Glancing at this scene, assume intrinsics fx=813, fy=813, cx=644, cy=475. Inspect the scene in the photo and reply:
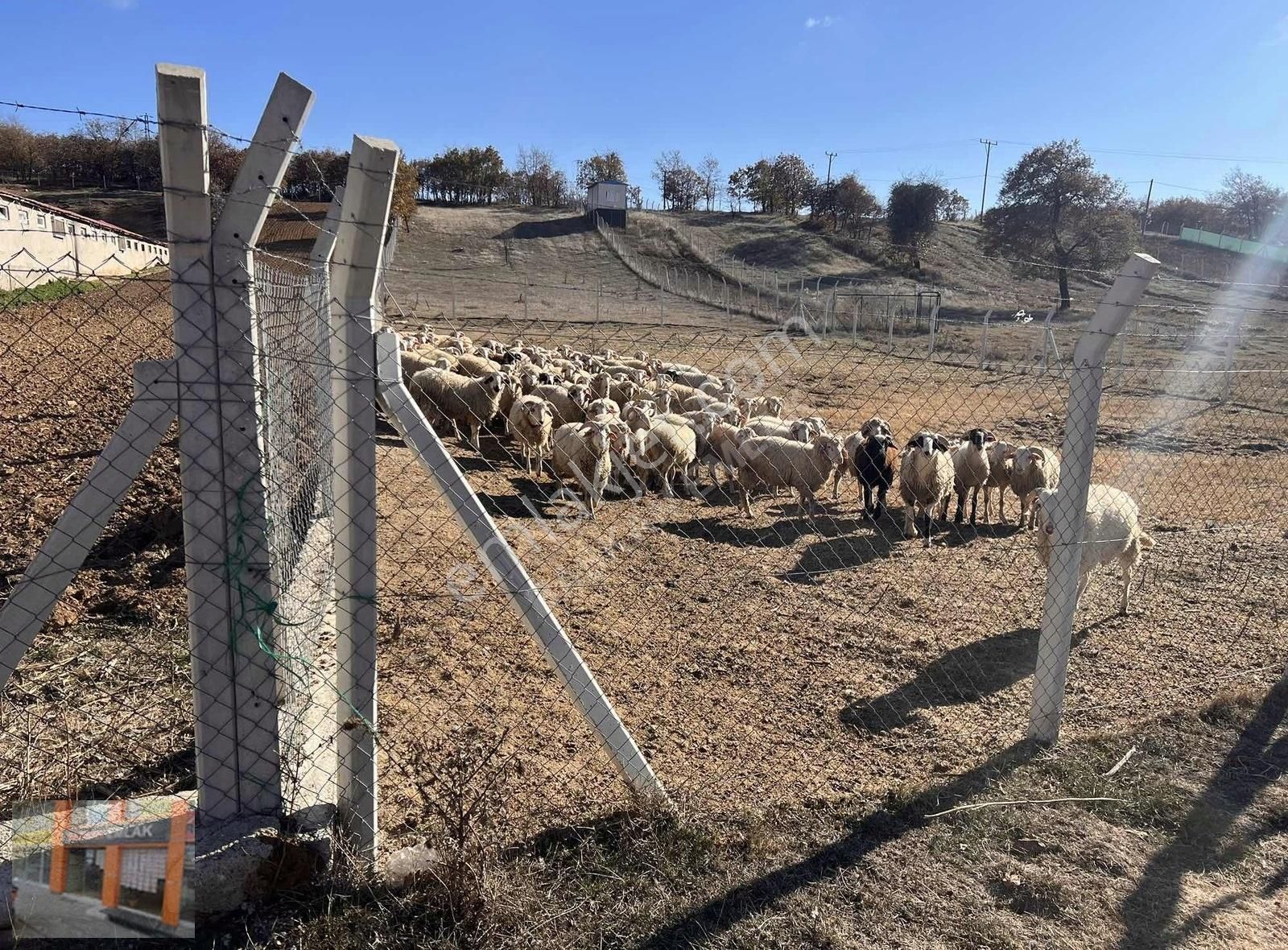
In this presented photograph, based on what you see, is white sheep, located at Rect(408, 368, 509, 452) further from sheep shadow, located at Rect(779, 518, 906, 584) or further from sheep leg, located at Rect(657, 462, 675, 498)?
sheep shadow, located at Rect(779, 518, 906, 584)

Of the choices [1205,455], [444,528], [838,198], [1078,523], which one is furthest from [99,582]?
[838,198]

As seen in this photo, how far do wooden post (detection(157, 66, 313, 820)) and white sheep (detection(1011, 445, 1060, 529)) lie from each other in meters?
9.17

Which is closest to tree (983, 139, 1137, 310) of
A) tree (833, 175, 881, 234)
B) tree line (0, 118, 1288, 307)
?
tree line (0, 118, 1288, 307)

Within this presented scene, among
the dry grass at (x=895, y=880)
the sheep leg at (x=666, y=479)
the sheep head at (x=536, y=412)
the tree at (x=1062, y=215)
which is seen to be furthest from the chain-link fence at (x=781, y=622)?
the tree at (x=1062, y=215)

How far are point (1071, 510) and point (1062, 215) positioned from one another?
152 feet

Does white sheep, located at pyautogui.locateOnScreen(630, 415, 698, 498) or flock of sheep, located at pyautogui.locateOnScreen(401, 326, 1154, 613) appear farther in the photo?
white sheep, located at pyautogui.locateOnScreen(630, 415, 698, 498)

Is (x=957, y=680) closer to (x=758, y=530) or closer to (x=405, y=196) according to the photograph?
(x=758, y=530)

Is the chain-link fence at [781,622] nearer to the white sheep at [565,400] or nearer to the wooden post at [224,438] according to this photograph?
the white sheep at [565,400]


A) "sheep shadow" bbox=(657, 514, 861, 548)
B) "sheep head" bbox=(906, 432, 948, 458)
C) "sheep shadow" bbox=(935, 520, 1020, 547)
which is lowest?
"sheep shadow" bbox=(657, 514, 861, 548)

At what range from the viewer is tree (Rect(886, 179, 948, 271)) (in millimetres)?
52781

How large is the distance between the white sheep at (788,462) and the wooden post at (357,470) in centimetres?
754

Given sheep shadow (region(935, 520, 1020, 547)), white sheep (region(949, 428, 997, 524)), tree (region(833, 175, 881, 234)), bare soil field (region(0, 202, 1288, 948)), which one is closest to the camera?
bare soil field (region(0, 202, 1288, 948))

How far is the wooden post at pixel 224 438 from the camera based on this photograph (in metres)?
2.23

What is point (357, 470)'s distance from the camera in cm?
271
